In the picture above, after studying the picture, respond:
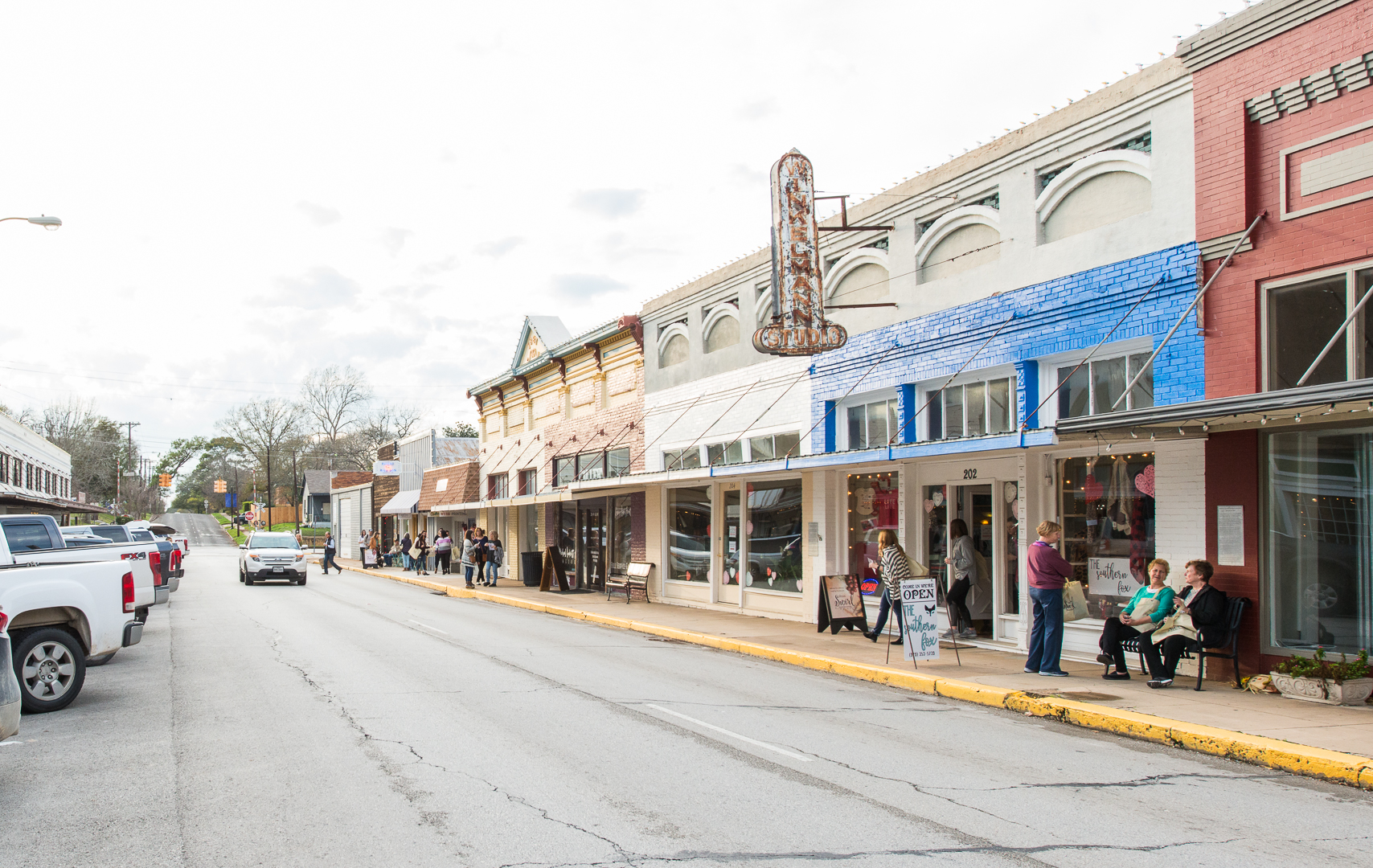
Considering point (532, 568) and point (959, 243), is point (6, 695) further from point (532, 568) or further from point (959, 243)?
point (532, 568)

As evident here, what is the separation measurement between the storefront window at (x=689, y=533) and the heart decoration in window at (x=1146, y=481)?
10.6 m

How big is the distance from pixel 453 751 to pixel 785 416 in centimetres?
1209

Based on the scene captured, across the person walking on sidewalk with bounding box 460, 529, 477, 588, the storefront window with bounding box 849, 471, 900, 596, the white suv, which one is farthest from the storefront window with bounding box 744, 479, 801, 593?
the white suv

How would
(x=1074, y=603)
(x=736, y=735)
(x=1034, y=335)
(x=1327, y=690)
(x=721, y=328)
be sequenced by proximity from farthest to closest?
(x=721, y=328) < (x=1034, y=335) < (x=1074, y=603) < (x=1327, y=690) < (x=736, y=735)

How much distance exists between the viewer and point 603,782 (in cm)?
669

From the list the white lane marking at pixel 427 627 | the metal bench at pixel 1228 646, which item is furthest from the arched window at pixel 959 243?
the white lane marking at pixel 427 627

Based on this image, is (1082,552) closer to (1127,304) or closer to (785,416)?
(1127,304)

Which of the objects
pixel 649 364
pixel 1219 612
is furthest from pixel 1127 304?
pixel 649 364

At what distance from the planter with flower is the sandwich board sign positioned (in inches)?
138

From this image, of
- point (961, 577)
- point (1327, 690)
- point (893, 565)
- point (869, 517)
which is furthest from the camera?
point (869, 517)

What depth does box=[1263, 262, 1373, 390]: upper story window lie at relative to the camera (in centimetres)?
971

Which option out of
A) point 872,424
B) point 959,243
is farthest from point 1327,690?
point 872,424

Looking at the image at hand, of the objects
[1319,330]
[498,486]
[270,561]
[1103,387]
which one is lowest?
[270,561]

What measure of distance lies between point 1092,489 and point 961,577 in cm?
251
